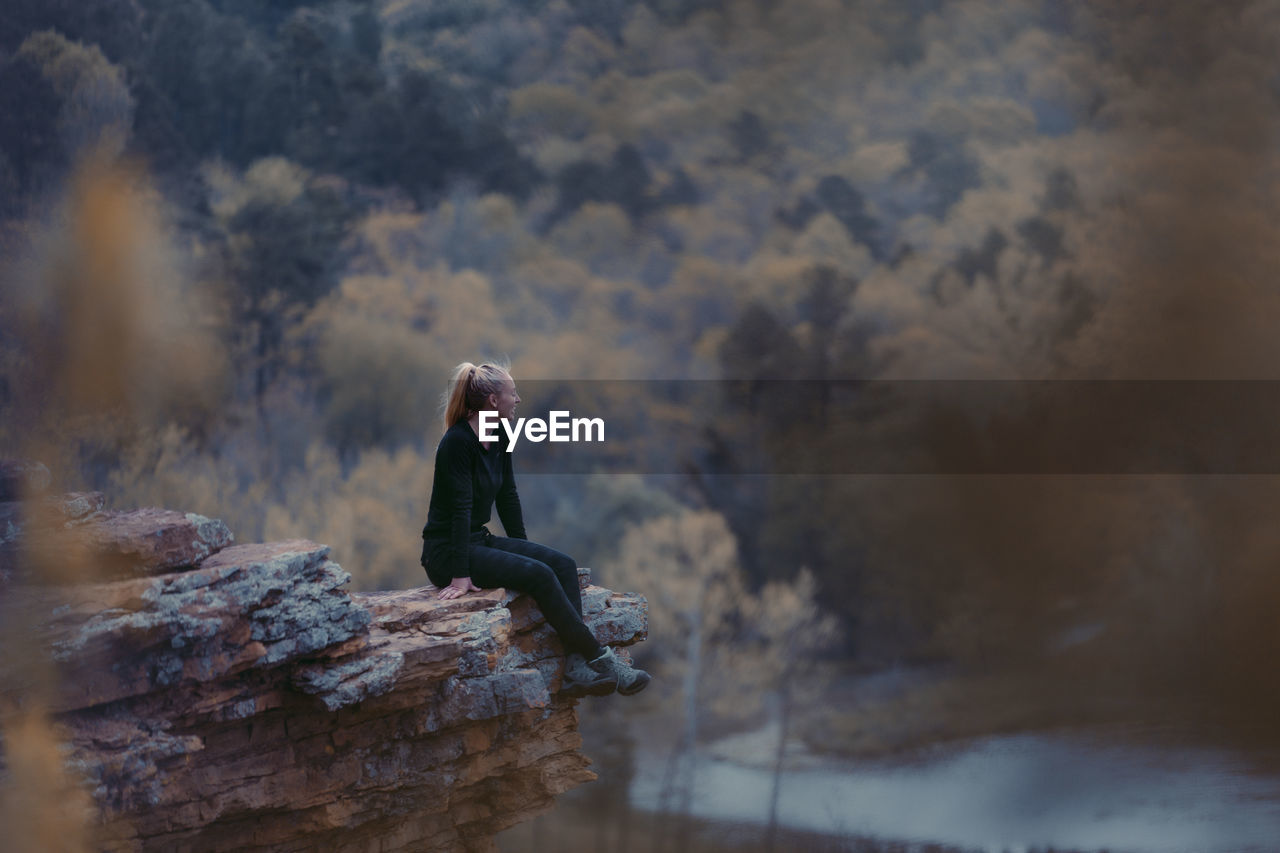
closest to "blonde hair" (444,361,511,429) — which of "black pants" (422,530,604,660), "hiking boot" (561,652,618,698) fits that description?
"black pants" (422,530,604,660)

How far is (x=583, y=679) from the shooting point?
7121 mm

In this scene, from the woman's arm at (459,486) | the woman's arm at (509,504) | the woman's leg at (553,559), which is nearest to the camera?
the woman's arm at (459,486)

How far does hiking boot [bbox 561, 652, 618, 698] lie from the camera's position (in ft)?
23.2

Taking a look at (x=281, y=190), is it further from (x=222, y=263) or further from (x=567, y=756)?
(x=567, y=756)

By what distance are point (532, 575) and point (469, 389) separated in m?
1.35

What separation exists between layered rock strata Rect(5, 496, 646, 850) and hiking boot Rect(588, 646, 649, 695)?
1.37 ft

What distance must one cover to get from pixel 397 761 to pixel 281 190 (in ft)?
36.5

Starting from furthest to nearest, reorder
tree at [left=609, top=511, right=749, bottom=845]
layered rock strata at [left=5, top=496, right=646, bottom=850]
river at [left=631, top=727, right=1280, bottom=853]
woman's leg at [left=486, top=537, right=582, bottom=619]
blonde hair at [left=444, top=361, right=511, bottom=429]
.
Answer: tree at [left=609, top=511, right=749, bottom=845], river at [left=631, top=727, right=1280, bottom=853], woman's leg at [left=486, top=537, right=582, bottom=619], blonde hair at [left=444, top=361, right=511, bottom=429], layered rock strata at [left=5, top=496, right=646, bottom=850]

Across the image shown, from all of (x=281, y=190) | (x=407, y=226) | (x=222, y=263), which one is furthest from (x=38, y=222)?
(x=407, y=226)

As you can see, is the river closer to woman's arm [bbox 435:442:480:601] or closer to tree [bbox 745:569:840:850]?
tree [bbox 745:569:840:850]

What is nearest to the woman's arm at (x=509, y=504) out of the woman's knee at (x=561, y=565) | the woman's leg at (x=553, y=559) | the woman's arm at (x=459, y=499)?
the woman's leg at (x=553, y=559)

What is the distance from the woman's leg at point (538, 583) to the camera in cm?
683

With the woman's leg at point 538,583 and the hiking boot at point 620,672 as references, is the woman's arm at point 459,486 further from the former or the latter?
the hiking boot at point 620,672

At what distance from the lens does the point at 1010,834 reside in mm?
14039
